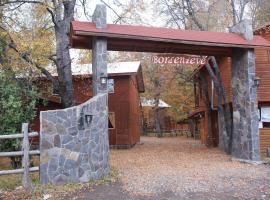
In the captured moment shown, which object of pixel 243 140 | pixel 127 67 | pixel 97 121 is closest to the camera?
pixel 97 121

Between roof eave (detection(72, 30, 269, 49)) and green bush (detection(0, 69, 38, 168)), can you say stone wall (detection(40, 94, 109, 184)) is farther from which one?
roof eave (detection(72, 30, 269, 49))

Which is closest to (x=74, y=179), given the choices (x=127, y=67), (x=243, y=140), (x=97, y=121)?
(x=97, y=121)

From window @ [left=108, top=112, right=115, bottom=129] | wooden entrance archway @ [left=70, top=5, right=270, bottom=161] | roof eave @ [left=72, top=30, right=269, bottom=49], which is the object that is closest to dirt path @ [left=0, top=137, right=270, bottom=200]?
wooden entrance archway @ [left=70, top=5, right=270, bottom=161]

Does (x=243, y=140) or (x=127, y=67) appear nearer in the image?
(x=243, y=140)

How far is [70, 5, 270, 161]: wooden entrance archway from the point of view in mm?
12617

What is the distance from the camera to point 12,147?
12.2 metres

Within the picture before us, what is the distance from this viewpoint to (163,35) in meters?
13.5

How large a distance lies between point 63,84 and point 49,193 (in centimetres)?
835

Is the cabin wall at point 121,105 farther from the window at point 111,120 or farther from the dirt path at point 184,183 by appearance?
the dirt path at point 184,183

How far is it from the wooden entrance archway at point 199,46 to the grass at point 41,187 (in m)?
3.32

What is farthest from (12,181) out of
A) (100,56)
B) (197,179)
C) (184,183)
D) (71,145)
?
(197,179)

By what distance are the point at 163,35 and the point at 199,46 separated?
1.77 m

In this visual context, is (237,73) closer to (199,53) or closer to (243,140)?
(199,53)

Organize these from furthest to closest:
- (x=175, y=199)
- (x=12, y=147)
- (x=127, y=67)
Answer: (x=127, y=67), (x=12, y=147), (x=175, y=199)
